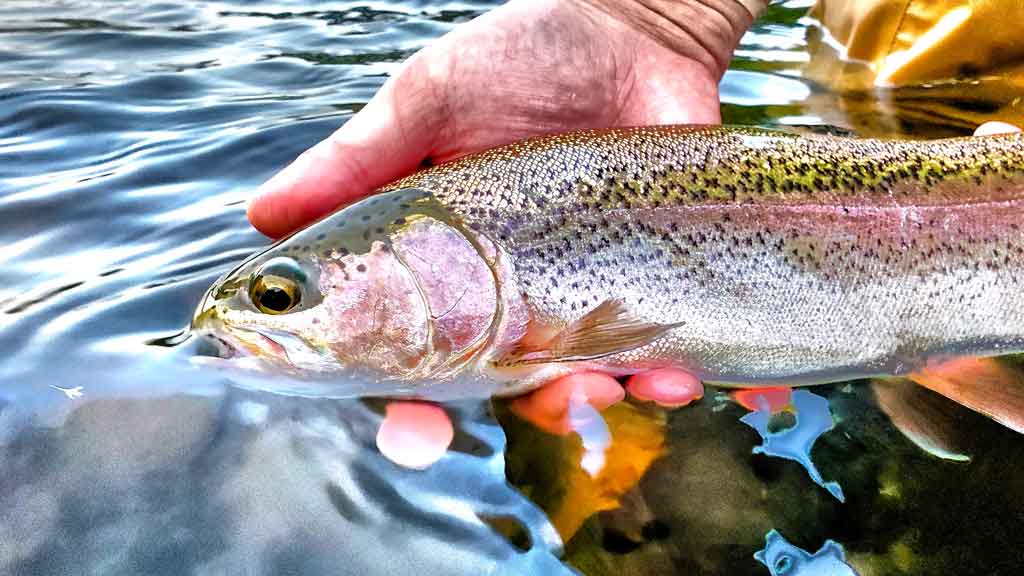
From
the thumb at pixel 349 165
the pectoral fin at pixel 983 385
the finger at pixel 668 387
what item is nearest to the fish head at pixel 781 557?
the finger at pixel 668 387

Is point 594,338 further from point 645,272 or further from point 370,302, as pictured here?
point 370,302

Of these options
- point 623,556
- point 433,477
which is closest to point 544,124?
point 433,477

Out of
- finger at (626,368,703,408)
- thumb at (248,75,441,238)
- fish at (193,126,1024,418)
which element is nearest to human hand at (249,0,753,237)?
thumb at (248,75,441,238)

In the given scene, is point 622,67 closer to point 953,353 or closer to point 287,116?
point 953,353

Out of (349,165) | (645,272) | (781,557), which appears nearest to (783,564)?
(781,557)

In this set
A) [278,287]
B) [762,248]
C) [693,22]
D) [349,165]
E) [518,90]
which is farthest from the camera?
[693,22]

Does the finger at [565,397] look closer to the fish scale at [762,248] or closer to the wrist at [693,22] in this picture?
the fish scale at [762,248]
